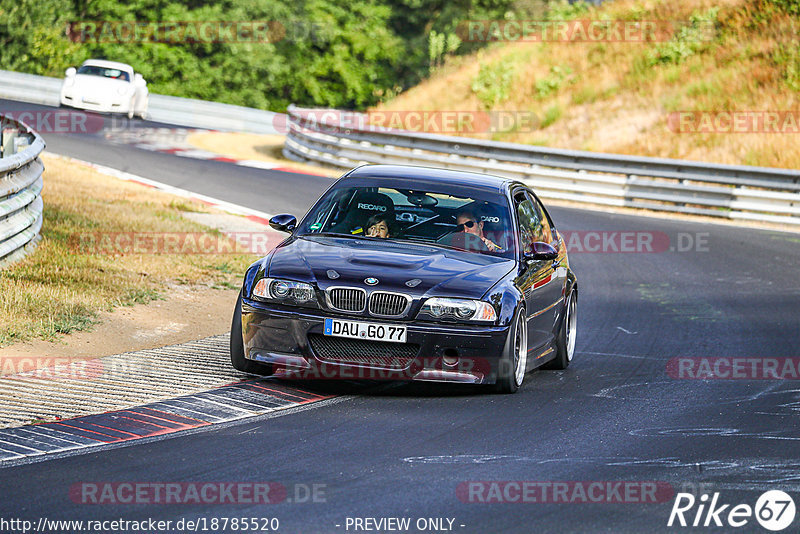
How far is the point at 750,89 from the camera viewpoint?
1313 inches

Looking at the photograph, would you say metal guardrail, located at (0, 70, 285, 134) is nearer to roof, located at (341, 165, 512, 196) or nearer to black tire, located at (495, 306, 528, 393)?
roof, located at (341, 165, 512, 196)

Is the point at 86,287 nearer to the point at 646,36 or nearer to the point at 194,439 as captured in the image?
the point at 194,439

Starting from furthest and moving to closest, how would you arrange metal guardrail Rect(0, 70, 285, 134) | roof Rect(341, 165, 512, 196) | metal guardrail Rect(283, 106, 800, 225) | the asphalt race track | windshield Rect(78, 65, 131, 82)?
metal guardrail Rect(0, 70, 285, 134) → windshield Rect(78, 65, 131, 82) → metal guardrail Rect(283, 106, 800, 225) → roof Rect(341, 165, 512, 196) → the asphalt race track

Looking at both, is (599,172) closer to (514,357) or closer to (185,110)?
(514,357)

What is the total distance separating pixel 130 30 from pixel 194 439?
5544cm

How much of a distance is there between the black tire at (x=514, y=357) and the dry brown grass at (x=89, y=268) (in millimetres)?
3650

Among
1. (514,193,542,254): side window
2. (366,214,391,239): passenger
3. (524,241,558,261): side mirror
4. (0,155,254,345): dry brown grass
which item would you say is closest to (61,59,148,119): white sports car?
(0,155,254,345): dry brown grass

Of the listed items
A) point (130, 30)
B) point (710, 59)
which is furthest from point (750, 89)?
point (130, 30)

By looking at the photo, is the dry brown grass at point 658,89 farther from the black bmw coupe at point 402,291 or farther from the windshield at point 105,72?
the black bmw coupe at point 402,291

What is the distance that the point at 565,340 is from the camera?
9781mm

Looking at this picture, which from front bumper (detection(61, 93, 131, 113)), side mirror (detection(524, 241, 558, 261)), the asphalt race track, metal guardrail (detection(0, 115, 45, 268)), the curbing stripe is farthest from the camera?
front bumper (detection(61, 93, 131, 113))

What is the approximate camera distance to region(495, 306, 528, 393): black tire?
8.06 meters

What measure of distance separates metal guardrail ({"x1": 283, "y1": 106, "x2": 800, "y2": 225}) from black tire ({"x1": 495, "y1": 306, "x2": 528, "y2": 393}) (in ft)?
54.5

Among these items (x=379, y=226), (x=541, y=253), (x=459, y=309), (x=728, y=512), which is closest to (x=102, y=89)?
(x=379, y=226)
